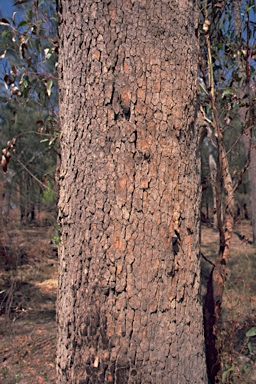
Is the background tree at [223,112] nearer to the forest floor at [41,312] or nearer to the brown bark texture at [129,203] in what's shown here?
the forest floor at [41,312]

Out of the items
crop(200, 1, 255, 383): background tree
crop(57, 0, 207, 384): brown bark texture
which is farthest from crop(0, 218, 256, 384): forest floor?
crop(57, 0, 207, 384): brown bark texture

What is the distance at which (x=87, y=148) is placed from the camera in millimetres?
1255

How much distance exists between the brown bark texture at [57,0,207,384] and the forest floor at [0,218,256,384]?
0.86 m

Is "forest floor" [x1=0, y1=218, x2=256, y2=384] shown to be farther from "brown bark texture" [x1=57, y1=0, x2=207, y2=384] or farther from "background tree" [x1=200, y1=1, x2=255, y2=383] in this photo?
"brown bark texture" [x1=57, y1=0, x2=207, y2=384]

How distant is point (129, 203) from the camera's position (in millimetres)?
1207

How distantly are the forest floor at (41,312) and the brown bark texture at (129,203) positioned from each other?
0.86 meters

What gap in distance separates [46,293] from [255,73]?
4060 millimetres

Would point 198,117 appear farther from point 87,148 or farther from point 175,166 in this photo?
point 87,148

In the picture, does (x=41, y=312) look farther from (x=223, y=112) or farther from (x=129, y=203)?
(x=129, y=203)

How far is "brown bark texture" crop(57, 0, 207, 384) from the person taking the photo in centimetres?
120

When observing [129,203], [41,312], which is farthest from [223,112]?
[41,312]

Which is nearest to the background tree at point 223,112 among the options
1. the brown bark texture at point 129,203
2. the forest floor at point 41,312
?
the forest floor at point 41,312

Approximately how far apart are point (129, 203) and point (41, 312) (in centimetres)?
360

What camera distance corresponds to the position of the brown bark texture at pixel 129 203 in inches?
47.2
